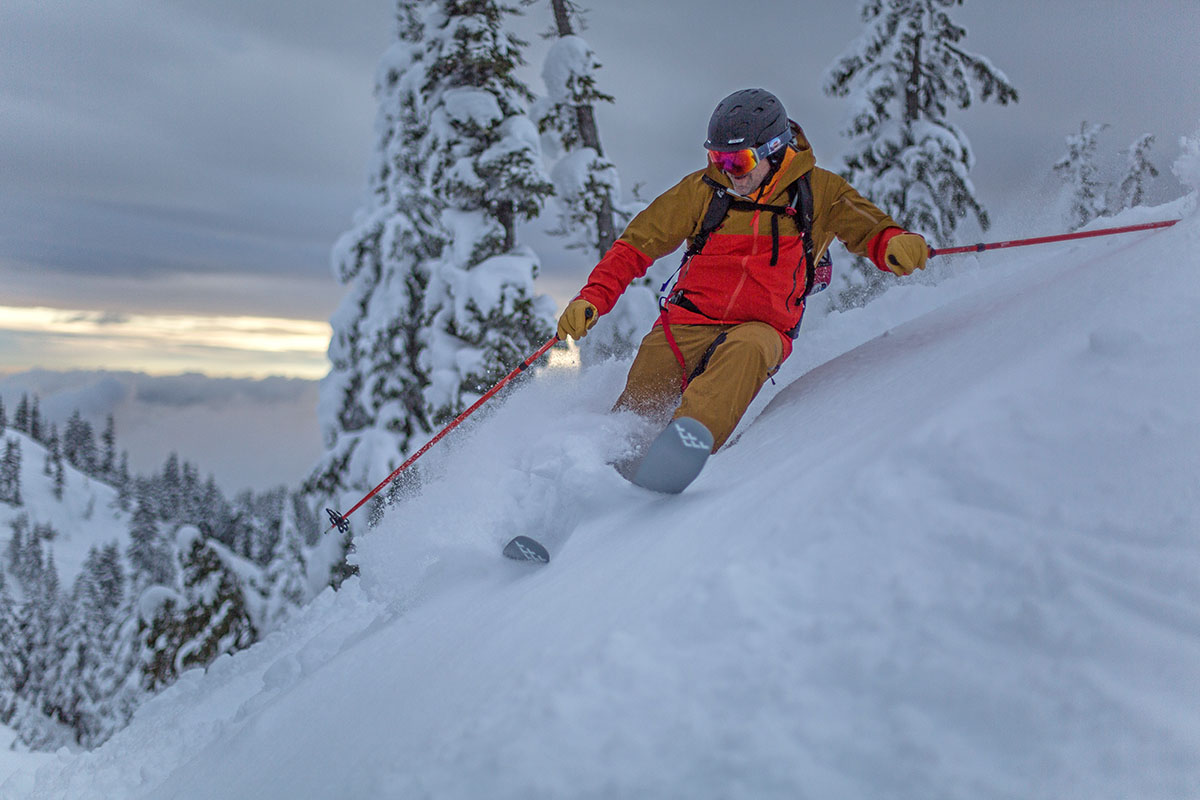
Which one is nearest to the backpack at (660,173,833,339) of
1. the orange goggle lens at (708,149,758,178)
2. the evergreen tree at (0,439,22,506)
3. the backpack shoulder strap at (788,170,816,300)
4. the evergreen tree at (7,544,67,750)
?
the backpack shoulder strap at (788,170,816,300)

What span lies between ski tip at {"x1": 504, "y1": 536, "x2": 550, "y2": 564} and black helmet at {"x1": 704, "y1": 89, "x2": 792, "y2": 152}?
7.68 feet

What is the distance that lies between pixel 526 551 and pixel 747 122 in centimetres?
255

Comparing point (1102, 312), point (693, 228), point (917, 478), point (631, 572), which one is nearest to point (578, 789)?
point (631, 572)

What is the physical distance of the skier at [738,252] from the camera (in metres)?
3.64

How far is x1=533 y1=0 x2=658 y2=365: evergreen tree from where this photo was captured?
11008mm

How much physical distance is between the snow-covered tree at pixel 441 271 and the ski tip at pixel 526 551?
7841mm

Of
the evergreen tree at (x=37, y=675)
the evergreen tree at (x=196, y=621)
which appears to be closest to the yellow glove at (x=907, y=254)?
the evergreen tree at (x=196, y=621)

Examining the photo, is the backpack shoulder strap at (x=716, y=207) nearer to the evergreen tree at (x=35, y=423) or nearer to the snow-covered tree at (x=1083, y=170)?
the snow-covered tree at (x=1083, y=170)

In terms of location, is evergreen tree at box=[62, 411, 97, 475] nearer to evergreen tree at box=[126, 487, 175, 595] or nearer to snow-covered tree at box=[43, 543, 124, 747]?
evergreen tree at box=[126, 487, 175, 595]

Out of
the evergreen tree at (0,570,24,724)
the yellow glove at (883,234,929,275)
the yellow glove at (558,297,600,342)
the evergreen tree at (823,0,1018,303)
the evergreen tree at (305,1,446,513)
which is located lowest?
the evergreen tree at (0,570,24,724)

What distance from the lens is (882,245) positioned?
3.78 metres

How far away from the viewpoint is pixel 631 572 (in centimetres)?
208

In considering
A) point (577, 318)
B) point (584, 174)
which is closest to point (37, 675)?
point (584, 174)

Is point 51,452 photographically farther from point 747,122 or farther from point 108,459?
point 747,122
